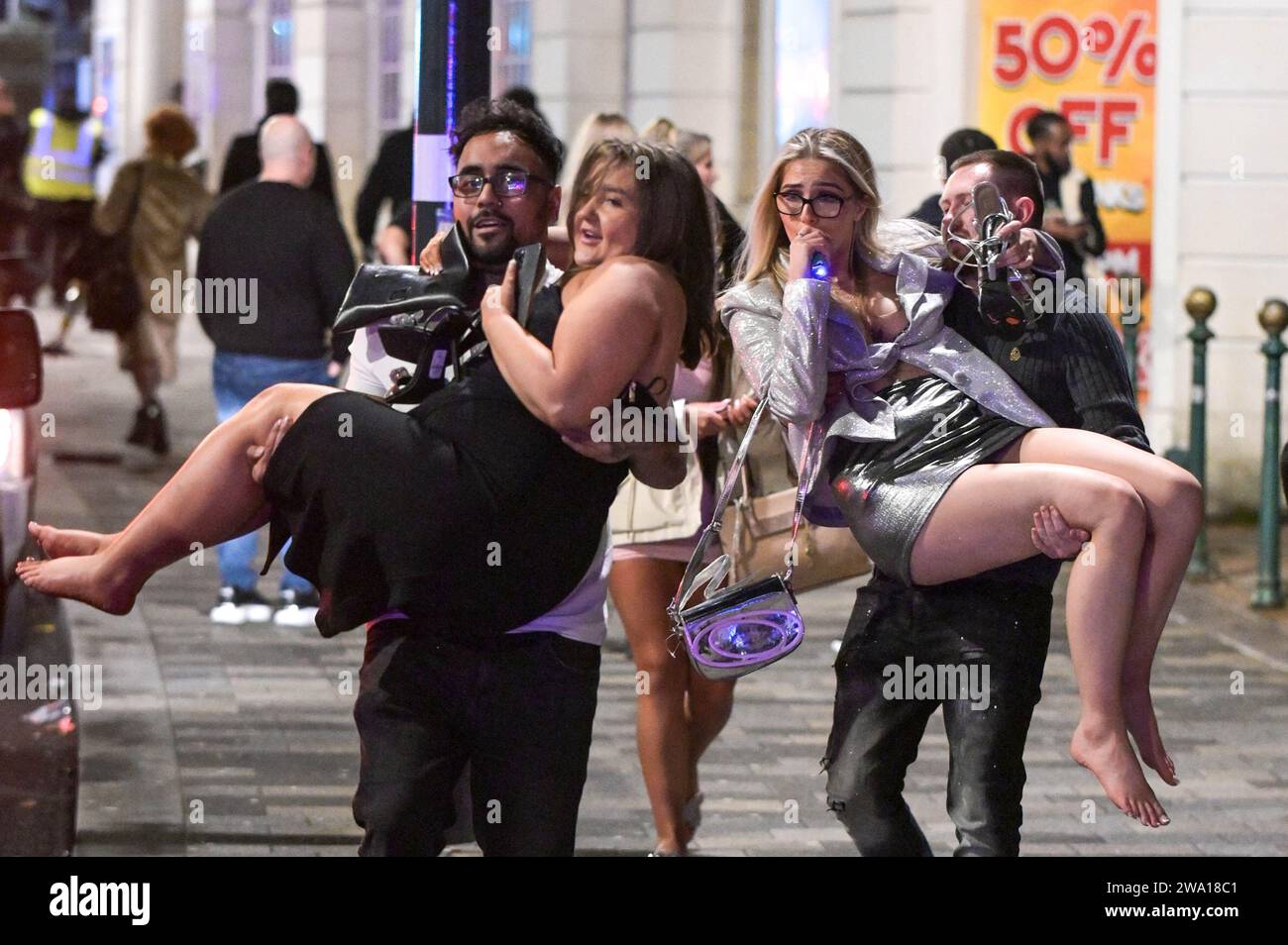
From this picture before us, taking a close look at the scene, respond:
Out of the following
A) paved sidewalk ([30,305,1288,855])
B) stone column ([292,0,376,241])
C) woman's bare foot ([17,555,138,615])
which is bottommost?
paved sidewalk ([30,305,1288,855])

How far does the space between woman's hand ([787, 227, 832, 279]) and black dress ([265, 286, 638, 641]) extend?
415mm

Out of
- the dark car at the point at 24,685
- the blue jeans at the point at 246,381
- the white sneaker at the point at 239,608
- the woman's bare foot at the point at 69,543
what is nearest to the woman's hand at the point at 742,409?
the woman's bare foot at the point at 69,543

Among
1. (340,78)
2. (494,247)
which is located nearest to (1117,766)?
(494,247)

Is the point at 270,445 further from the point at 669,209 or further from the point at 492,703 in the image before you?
the point at 669,209

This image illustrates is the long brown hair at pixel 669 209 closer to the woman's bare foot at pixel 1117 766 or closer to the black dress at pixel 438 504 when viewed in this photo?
the black dress at pixel 438 504

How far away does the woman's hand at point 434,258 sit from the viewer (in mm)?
4453

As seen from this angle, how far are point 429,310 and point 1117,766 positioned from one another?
5.19 ft

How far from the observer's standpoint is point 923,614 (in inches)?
179

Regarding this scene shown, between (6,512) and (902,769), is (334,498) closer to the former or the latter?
(902,769)

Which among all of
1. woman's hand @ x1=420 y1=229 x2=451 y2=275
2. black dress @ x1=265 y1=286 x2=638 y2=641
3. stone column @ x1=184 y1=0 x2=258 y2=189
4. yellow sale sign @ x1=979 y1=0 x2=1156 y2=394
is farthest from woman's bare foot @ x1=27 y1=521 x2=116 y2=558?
stone column @ x1=184 y1=0 x2=258 y2=189

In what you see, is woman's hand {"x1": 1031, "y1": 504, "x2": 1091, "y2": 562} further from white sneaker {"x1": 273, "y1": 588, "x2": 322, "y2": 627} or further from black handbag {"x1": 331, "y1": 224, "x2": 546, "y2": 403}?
white sneaker {"x1": 273, "y1": 588, "x2": 322, "y2": 627}

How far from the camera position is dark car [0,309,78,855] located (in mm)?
6195
